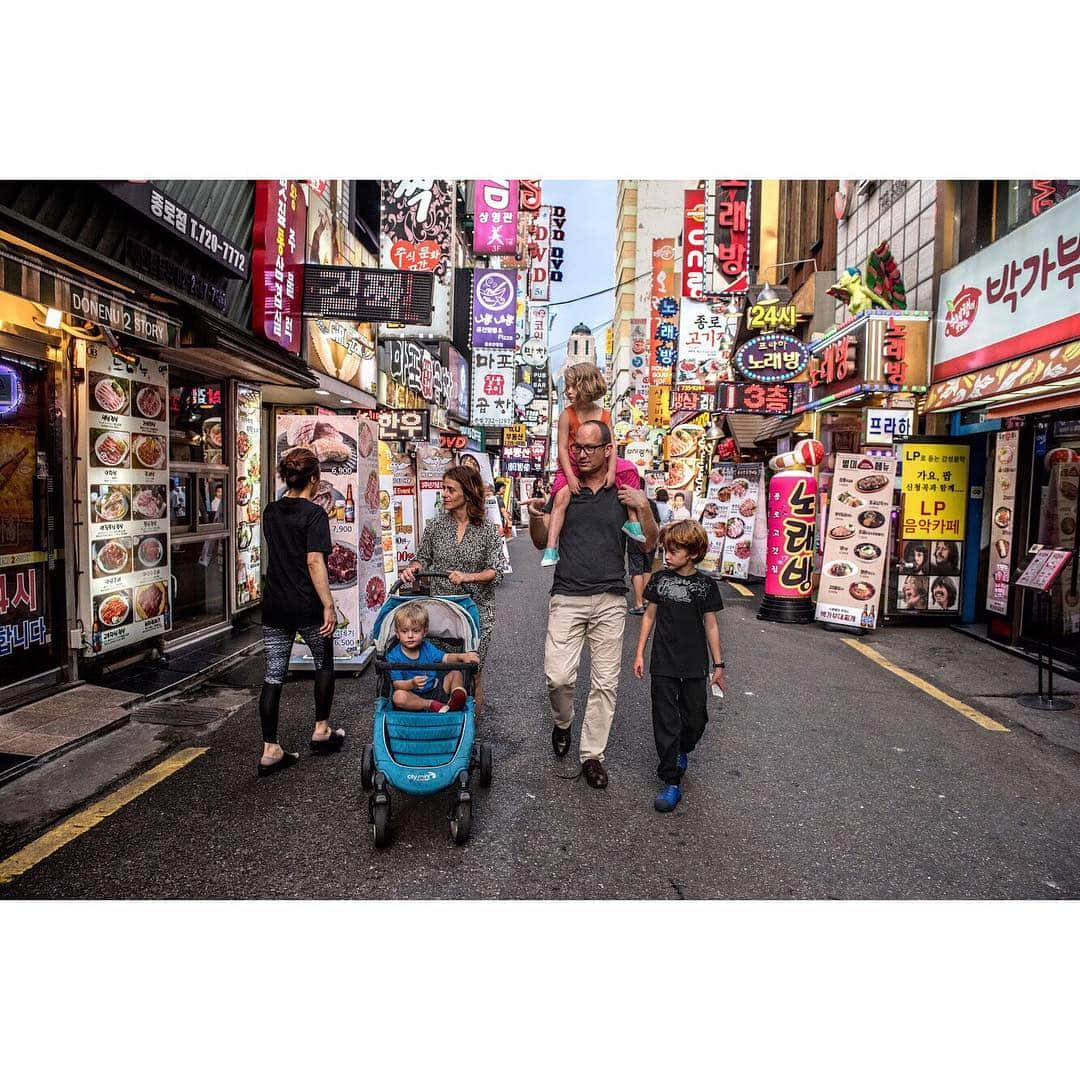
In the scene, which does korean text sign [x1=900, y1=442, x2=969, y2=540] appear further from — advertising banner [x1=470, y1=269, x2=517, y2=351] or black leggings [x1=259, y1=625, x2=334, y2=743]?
advertising banner [x1=470, y1=269, x2=517, y2=351]

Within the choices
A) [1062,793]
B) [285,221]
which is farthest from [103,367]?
[1062,793]

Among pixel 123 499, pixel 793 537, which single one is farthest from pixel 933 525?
pixel 123 499

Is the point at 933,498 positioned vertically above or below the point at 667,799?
above

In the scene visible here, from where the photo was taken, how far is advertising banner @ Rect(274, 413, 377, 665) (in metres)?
6.86

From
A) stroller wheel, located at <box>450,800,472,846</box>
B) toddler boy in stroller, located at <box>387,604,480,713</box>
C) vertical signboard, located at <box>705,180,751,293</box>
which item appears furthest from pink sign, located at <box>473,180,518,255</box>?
stroller wheel, located at <box>450,800,472,846</box>

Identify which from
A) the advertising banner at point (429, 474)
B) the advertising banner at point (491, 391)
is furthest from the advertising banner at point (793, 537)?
the advertising banner at point (491, 391)

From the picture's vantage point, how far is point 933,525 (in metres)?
10.2

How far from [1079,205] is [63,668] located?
35.7 feet

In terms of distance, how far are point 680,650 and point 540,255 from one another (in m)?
41.3

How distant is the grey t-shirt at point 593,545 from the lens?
4512 millimetres

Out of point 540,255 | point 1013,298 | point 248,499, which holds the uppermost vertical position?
point 540,255

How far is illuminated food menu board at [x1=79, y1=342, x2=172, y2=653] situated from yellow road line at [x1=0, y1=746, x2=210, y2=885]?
2.21 m

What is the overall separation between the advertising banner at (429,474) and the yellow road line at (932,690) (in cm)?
667

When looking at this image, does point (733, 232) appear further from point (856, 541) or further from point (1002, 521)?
point (1002, 521)
